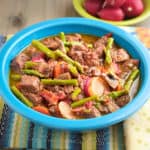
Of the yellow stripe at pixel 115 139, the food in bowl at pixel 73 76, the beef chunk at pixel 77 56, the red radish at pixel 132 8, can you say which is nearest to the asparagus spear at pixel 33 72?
the food in bowl at pixel 73 76

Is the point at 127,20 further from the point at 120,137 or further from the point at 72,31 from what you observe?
the point at 120,137

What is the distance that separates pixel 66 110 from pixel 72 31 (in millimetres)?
291

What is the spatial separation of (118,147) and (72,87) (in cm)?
17

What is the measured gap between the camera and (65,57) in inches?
35.4

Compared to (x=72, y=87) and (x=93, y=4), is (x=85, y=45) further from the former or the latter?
(x=93, y=4)

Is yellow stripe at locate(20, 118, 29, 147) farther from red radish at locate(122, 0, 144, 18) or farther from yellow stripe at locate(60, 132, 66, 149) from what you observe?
red radish at locate(122, 0, 144, 18)

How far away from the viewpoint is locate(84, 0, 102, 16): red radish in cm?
131

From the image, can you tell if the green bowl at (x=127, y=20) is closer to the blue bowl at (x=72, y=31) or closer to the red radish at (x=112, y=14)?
the red radish at (x=112, y=14)

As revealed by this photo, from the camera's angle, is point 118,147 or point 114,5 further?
point 114,5

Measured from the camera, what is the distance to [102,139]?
0.84m

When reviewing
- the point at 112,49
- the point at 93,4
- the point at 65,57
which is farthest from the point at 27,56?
the point at 93,4

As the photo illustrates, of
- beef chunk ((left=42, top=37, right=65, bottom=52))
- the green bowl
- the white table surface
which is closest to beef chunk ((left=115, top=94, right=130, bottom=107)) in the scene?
beef chunk ((left=42, top=37, right=65, bottom=52))

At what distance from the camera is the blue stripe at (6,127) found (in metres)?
0.83

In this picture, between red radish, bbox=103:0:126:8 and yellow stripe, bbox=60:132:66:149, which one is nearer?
yellow stripe, bbox=60:132:66:149
